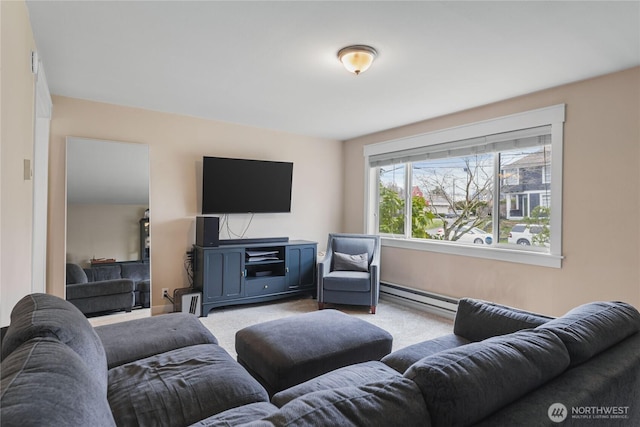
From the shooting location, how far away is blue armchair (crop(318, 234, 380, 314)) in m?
4.05

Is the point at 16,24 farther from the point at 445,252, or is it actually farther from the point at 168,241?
the point at 445,252

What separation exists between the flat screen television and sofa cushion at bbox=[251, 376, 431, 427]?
368 centimetres

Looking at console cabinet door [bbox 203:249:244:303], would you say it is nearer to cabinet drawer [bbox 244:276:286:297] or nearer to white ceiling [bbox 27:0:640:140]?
cabinet drawer [bbox 244:276:286:297]

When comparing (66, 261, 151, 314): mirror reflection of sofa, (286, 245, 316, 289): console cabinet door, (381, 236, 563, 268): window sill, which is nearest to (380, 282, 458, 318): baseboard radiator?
(381, 236, 563, 268): window sill

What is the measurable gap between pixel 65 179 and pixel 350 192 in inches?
143

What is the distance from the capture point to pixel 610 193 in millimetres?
2760

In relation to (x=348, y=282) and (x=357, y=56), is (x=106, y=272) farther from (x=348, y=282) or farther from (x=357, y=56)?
(x=357, y=56)

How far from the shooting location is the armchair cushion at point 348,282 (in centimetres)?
405

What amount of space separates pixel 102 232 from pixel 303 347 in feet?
9.10

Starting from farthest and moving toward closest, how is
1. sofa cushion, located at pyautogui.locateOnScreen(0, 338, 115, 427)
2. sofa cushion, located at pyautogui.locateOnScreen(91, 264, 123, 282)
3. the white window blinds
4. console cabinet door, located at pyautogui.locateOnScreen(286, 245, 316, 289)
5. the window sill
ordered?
console cabinet door, located at pyautogui.locateOnScreen(286, 245, 316, 289)
sofa cushion, located at pyautogui.locateOnScreen(91, 264, 123, 282)
the white window blinds
the window sill
sofa cushion, located at pyautogui.locateOnScreen(0, 338, 115, 427)

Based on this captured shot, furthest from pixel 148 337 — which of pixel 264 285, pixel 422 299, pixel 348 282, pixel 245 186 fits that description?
pixel 422 299

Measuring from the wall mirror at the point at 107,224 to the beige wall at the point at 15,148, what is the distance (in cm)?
134

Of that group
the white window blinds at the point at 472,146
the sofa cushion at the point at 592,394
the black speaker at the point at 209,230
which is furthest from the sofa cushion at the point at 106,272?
the sofa cushion at the point at 592,394

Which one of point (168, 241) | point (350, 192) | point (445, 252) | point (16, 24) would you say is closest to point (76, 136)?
point (168, 241)
